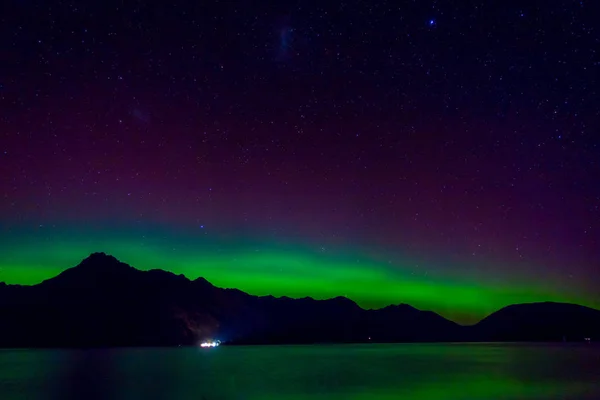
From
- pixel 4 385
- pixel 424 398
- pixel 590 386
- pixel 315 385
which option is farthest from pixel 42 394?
pixel 590 386

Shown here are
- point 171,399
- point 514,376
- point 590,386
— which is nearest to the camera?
point 171,399

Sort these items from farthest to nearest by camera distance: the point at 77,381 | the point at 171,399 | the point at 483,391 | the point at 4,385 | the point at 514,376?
the point at 514,376 < the point at 77,381 < the point at 4,385 < the point at 483,391 < the point at 171,399

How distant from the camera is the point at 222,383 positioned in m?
58.5

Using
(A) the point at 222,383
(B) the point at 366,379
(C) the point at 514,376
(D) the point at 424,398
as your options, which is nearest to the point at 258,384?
(A) the point at 222,383

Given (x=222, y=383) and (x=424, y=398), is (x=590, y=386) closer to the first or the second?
(x=424, y=398)

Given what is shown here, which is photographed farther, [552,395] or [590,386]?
[590,386]

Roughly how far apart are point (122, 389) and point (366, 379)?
25273 millimetres

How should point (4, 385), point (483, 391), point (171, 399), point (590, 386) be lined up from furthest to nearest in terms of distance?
point (4, 385) → point (590, 386) → point (483, 391) → point (171, 399)

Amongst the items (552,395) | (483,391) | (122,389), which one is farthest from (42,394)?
(552,395)

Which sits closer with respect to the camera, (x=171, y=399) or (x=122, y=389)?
(x=171, y=399)

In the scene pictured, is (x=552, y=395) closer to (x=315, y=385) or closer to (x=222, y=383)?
(x=315, y=385)

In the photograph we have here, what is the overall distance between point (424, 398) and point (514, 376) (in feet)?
83.9

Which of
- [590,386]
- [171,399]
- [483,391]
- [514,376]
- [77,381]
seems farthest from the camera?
[514,376]

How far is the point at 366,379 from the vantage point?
6253 centimetres
